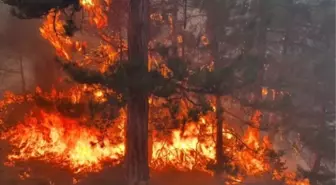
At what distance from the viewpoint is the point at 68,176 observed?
14.4 metres

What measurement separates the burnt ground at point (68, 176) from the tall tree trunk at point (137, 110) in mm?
1122

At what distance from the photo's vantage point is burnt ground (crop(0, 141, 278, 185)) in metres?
13.9

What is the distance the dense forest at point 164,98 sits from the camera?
1127cm

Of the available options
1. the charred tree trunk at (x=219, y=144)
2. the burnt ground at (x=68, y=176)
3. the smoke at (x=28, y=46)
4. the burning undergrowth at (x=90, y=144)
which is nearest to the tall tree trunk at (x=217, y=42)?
the charred tree trunk at (x=219, y=144)

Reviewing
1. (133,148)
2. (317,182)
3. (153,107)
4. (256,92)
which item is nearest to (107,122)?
(153,107)

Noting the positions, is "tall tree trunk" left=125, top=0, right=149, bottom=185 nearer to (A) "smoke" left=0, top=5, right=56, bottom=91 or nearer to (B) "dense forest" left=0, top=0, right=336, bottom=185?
(B) "dense forest" left=0, top=0, right=336, bottom=185

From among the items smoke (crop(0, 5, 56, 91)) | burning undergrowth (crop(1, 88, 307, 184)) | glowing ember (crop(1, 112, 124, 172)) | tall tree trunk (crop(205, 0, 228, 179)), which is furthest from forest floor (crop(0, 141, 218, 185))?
smoke (crop(0, 5, 56, 91))

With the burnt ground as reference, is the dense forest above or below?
above

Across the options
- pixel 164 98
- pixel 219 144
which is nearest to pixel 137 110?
pixel 164 98

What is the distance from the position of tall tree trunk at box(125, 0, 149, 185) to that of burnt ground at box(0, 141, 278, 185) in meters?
1.12

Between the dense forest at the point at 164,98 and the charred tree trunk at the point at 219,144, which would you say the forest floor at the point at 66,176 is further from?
the charred tree trunk at the point at 219,144

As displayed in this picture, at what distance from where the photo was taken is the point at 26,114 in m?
17.5

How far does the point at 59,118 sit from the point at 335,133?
35.9ft

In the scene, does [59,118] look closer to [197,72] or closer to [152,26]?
[152,26]
